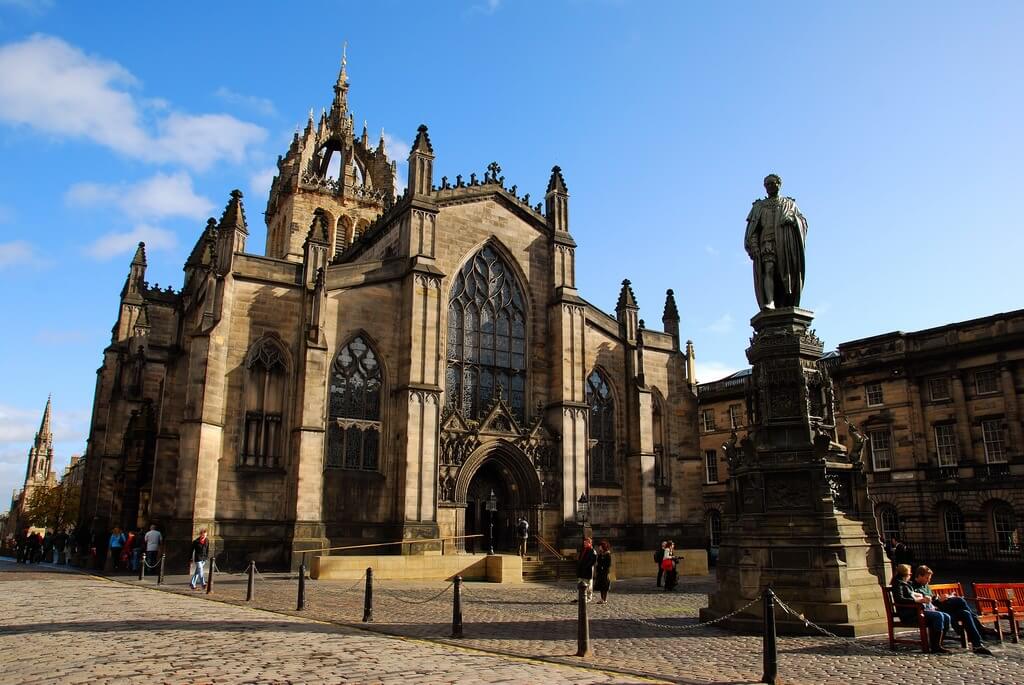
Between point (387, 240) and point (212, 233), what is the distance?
24.0ft

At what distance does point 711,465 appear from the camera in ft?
166

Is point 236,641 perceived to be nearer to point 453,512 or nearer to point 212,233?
point 453,512

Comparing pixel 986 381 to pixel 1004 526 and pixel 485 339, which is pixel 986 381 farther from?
pixel 485 339

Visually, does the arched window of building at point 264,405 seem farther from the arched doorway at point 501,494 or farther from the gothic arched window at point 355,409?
the arched doorway at point 501,494

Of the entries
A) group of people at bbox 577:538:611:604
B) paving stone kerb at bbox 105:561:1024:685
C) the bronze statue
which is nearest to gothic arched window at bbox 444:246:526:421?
paving stone kerb at bbox 105:561:1024:685

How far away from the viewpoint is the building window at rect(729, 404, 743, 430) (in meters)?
48.7

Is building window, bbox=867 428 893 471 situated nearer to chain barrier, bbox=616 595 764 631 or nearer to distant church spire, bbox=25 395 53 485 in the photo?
chain barrier, bbox=616 595 764 631

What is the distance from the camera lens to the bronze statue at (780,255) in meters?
14.0

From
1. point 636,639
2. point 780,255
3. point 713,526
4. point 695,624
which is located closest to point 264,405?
point 695,624

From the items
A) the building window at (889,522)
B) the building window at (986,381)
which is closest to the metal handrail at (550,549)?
the building window at (889,522)

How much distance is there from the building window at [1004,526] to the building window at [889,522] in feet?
14.2

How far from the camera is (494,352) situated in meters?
32.2

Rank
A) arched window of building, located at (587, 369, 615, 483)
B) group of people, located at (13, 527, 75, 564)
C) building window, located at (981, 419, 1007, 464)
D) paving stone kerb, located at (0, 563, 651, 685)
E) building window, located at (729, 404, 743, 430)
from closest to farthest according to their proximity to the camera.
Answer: paving stone kerb, located at (0, 563, 651, 685) → arched window of building, located at (587, 369, 615, 483) → building window, located at (981, 419, 1007, 464) → group of people, located at (13, 527, 75, 564) → building window, located at (729, 404, 743, 430)

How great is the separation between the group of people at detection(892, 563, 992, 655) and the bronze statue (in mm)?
4924
